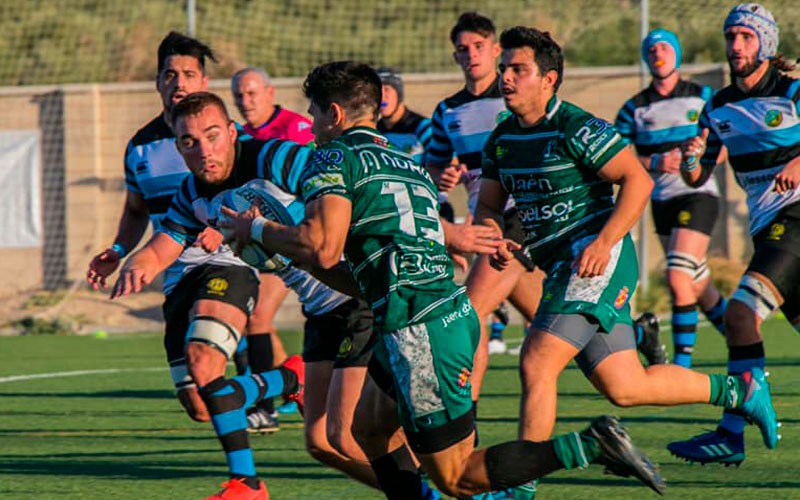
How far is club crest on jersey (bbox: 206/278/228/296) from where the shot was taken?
7180 mm

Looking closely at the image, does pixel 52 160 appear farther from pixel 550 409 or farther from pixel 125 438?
pixel 550 409

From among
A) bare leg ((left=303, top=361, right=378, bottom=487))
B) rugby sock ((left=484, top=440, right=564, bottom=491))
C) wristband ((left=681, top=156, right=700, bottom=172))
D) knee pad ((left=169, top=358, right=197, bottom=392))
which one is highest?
wristband ((left=681, top=156, right=700, bottom=172))

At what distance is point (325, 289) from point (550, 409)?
1139mm

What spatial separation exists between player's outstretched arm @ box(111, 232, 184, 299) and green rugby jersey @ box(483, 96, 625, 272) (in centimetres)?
148

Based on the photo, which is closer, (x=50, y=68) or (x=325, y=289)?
(x=325, y=289)

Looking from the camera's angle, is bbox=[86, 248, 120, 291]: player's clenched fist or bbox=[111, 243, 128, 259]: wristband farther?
bbox=[111, 243, 128, 259]: wristband

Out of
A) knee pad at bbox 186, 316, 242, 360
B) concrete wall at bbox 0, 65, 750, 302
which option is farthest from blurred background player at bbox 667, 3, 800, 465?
concrete wall at bbox 0, 65, 750, 302

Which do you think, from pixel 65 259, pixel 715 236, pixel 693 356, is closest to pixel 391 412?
pixel 693 356

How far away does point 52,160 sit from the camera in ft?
64.2

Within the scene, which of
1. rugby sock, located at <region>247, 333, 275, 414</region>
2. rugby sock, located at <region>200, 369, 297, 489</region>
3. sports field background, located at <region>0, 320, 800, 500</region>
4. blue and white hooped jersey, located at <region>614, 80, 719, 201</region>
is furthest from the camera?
blue and white hooped jersey, located at <region>614, 80, 719, 201</region>

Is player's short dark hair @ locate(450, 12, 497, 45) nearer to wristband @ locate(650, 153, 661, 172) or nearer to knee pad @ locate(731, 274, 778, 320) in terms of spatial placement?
wristband @ locate(650, 153, 661, 172)

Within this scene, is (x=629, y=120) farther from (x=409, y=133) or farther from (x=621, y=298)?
(x=621, y=298)

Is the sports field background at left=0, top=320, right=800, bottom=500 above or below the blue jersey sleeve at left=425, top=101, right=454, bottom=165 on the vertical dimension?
below

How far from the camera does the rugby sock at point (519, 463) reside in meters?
5.09
